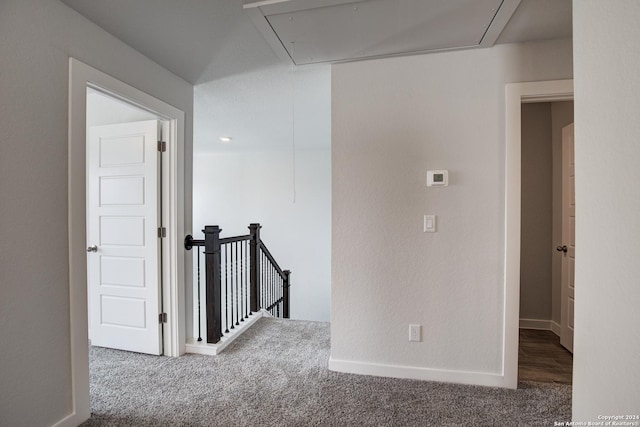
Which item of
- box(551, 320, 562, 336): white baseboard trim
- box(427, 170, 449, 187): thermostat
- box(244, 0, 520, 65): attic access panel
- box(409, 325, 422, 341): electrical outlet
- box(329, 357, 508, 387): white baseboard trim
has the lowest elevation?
box(551, 320, 562, 336): white baseboard trim

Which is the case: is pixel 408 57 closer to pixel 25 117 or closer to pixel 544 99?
pixel 544 99

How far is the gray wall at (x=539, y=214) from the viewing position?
3166 mm

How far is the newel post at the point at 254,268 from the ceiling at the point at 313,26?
6.56 feet

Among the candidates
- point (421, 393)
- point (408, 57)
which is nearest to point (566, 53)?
point (408, 57)

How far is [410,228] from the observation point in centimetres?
212

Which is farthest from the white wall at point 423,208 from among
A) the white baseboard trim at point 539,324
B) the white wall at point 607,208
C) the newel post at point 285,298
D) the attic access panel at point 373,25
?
the newel post at point 285,298

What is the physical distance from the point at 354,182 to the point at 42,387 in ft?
6.99

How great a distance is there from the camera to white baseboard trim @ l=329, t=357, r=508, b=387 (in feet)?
6.62

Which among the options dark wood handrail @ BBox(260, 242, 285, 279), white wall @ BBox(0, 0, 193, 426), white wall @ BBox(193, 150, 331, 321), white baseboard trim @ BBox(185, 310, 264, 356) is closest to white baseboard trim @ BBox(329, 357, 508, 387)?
white baseboard trim @ BBox(185, 310, 264, 356)

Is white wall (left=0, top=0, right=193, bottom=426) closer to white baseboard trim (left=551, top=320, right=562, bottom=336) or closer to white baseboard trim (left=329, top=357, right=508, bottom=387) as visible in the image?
white baseboard trim (left=329, top=357, right=508, bottom=387)

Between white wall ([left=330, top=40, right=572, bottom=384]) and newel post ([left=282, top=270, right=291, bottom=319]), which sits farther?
newel post ([left=282, top=270, right=291, bottom=319])

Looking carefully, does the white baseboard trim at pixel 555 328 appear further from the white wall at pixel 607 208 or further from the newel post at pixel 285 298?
the newel post at pixel 285 298

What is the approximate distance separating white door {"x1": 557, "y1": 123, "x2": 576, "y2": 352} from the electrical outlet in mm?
1626

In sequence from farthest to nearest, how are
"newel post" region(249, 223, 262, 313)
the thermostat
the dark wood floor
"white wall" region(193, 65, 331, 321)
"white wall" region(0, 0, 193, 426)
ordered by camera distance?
1. "white wall" region(193, 65, 331, 321)
2. "newel post" region(249, 223, 262, 313)
3. the dark wood floor
4. the thermostat
5. "white wall" region(0, 0, 193, 426)
